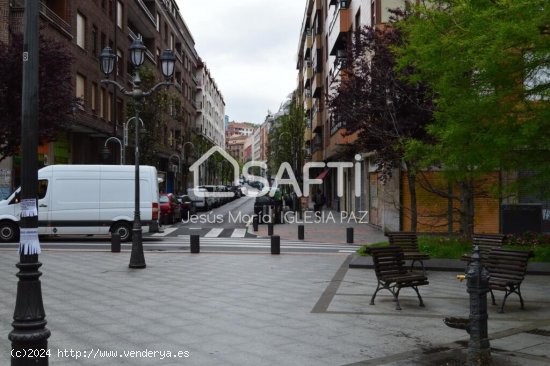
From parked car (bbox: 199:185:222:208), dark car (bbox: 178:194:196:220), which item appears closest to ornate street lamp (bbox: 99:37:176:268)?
dark car (bbox: 178:194:196:220)

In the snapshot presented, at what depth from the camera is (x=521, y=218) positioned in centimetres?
2120

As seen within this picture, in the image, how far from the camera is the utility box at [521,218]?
822 inches

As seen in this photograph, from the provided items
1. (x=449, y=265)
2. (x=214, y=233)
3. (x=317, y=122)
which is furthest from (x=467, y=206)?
(x=317, y=122)

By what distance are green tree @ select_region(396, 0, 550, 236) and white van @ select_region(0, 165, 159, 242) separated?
13070 mm

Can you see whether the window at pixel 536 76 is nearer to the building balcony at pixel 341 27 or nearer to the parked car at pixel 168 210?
the parked car at pixel 168 210

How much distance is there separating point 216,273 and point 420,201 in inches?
503

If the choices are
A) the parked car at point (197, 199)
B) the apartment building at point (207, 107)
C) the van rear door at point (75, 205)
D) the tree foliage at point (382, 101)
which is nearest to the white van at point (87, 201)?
the van rear door at point (75, 205)

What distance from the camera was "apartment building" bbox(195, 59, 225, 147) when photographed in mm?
82625

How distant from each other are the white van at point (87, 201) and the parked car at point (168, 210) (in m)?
7.98

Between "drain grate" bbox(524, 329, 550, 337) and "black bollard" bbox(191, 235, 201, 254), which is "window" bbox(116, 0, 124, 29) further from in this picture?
"drain grate" bbox(524, 329, 550, 337)

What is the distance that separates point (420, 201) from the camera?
914 inches

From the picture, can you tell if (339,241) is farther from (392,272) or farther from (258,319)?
(258,319)

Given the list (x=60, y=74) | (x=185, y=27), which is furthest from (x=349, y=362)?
(x=185, y=27)

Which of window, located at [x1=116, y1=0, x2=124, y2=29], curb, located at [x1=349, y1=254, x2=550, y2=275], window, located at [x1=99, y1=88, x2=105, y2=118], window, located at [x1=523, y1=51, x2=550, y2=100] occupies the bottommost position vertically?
curb, located at [x1=349, y1=254, x2=550, y2=275]
